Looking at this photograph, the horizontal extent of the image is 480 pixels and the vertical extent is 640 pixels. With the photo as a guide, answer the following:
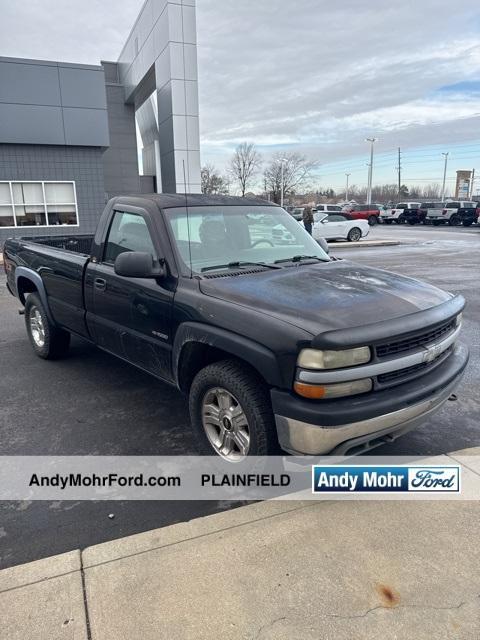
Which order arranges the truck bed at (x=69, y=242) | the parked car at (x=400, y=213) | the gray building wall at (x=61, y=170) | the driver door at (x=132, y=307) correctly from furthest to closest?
the parked car at (x=400, y=213)
the gray building wall at (x=61, y=170)
the truck bed at (x=69, y=242)
the driver door at (x=132, y=307)

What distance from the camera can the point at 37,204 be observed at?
20281 millimetres

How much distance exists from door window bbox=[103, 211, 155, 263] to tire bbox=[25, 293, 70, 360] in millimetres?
1595

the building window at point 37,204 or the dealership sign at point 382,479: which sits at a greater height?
the building window at point 37,204

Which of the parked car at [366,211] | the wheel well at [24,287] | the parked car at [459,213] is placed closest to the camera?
the wheel well at [24,287]

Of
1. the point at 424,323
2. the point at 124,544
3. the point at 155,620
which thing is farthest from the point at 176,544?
the point at 424,323

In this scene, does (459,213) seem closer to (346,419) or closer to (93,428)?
(93,428)

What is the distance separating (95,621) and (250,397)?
1.32m

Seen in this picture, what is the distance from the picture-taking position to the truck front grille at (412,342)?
2.76 metres

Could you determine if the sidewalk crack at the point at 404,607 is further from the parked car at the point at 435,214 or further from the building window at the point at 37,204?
the parked car at the point at 435,214

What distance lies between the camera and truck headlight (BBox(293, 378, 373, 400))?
2.59 m

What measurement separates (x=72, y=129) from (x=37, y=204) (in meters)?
3.43

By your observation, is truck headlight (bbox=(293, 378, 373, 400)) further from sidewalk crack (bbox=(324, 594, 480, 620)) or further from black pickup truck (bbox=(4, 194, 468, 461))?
sidewalk crack (bbox=(324, 594, 480, 620))

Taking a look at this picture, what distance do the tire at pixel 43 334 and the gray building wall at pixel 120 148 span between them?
25.9m

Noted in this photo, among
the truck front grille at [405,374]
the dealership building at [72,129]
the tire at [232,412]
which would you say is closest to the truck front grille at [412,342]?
the truck front grille at [405,374]
